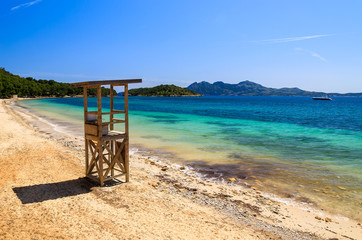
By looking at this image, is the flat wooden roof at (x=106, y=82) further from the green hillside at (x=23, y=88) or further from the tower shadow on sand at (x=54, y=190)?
the green hillside at (x=23, y=88)

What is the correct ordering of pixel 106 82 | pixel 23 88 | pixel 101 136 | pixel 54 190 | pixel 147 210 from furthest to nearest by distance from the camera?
pixel 23 88
pixel 106 82
pixel 101 136
pixel 54 190
pixel 147 210

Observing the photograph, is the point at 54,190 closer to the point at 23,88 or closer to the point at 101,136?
the point at 101,136

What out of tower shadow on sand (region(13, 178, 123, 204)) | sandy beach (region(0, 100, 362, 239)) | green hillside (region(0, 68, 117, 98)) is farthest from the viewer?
green hillside (region(0, 68, 117, 98))

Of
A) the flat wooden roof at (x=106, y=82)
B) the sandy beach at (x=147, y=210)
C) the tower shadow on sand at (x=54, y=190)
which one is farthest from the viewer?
the flat wooden roof at (x=106, y=82)

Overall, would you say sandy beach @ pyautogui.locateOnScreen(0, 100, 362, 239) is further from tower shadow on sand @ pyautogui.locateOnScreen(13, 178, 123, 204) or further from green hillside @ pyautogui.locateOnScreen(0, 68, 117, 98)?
green hillside @ pyautogui.locateOnScreen(0, 68, 117, 98)

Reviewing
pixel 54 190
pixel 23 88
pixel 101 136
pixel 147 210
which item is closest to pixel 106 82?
pixel 101 136

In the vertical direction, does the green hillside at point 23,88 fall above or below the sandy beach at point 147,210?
above

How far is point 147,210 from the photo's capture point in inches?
261

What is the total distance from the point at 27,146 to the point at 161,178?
9018 millimetres

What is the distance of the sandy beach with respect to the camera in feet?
18.2

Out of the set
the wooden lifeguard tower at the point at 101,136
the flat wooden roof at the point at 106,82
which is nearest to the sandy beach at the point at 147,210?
the wooden lifeguard tower at the point at 101,136

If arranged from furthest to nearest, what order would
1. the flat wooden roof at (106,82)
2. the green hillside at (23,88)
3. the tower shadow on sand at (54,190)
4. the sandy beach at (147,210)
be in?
the green hillside at (23,88) < the flat wooden roof at (106,82) < the tower shadow on sand at (54,190) < the sandy beach at (147,210)

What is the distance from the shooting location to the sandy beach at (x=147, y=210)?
18.2 feet

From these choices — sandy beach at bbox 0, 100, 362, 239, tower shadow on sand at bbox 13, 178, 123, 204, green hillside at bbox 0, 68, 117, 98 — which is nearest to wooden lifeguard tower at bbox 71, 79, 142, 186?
tower shadow on sand at bbox 13, 178, 123, 204
